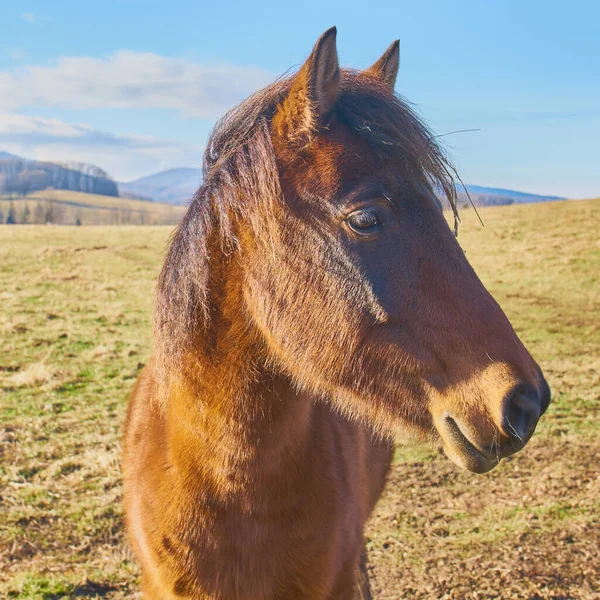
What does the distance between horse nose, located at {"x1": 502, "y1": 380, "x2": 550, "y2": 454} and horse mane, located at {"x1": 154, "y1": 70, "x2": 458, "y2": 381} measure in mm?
794

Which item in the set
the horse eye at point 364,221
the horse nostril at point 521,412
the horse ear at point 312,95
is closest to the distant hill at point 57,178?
the horse ear at point 312,95

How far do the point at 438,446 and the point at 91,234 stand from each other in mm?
29784

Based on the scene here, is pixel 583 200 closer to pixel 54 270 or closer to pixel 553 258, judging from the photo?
pixel 553 258

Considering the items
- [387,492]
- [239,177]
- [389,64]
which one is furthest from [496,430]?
[387,492]

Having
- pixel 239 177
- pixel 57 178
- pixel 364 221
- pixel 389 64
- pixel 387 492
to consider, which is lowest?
pixel 387 492

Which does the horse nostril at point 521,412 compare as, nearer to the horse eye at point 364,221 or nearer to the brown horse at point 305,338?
the brown horse at point 305,338

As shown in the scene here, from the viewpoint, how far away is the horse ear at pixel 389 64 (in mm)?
2626

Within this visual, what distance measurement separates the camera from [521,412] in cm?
188

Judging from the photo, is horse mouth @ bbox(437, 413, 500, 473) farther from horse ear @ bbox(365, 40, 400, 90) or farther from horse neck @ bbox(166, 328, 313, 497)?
horse ear @ bbox(365, 40, 400, 90)

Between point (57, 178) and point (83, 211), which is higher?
point (57, 178)

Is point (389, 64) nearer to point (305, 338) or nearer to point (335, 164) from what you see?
point (335, 164)

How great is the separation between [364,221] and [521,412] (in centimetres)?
81

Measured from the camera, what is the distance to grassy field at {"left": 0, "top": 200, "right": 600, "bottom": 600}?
168 inches

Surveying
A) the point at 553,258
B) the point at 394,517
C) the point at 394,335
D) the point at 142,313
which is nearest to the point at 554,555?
the point at 394,517
